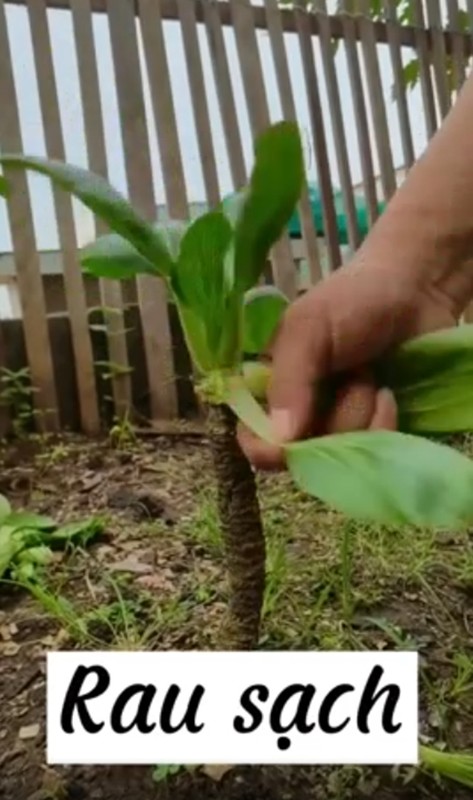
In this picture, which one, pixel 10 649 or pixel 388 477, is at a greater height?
pixel 388 477

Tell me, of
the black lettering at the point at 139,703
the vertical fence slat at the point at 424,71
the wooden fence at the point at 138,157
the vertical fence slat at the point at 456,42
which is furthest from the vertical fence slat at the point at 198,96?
the black lettering at the point at 139,703

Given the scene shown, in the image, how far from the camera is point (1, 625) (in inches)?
31.8

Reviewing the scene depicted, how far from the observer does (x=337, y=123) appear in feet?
6.86

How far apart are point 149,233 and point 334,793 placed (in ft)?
1.16

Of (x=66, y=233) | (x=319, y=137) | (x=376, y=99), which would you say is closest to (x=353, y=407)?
(x=66, y=233)

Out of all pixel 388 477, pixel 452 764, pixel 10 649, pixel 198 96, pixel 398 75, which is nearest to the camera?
pixel 388 477

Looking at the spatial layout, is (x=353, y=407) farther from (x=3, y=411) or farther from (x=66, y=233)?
(x=66, y=233)

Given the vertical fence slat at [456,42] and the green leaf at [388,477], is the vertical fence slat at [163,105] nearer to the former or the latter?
the vertical fence slat at [456,42]

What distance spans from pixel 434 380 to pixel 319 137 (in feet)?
5.41

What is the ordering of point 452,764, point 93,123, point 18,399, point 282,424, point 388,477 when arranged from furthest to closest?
point 93,123 → point 18,399 → point 452,764 → point 282,424 → point 388,477

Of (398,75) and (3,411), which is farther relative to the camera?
(398,75)

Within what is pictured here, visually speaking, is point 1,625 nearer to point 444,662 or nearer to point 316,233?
point 444,662

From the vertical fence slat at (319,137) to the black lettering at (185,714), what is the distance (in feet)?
5.31

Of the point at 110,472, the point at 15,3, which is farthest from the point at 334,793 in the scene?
the point at 15,3
